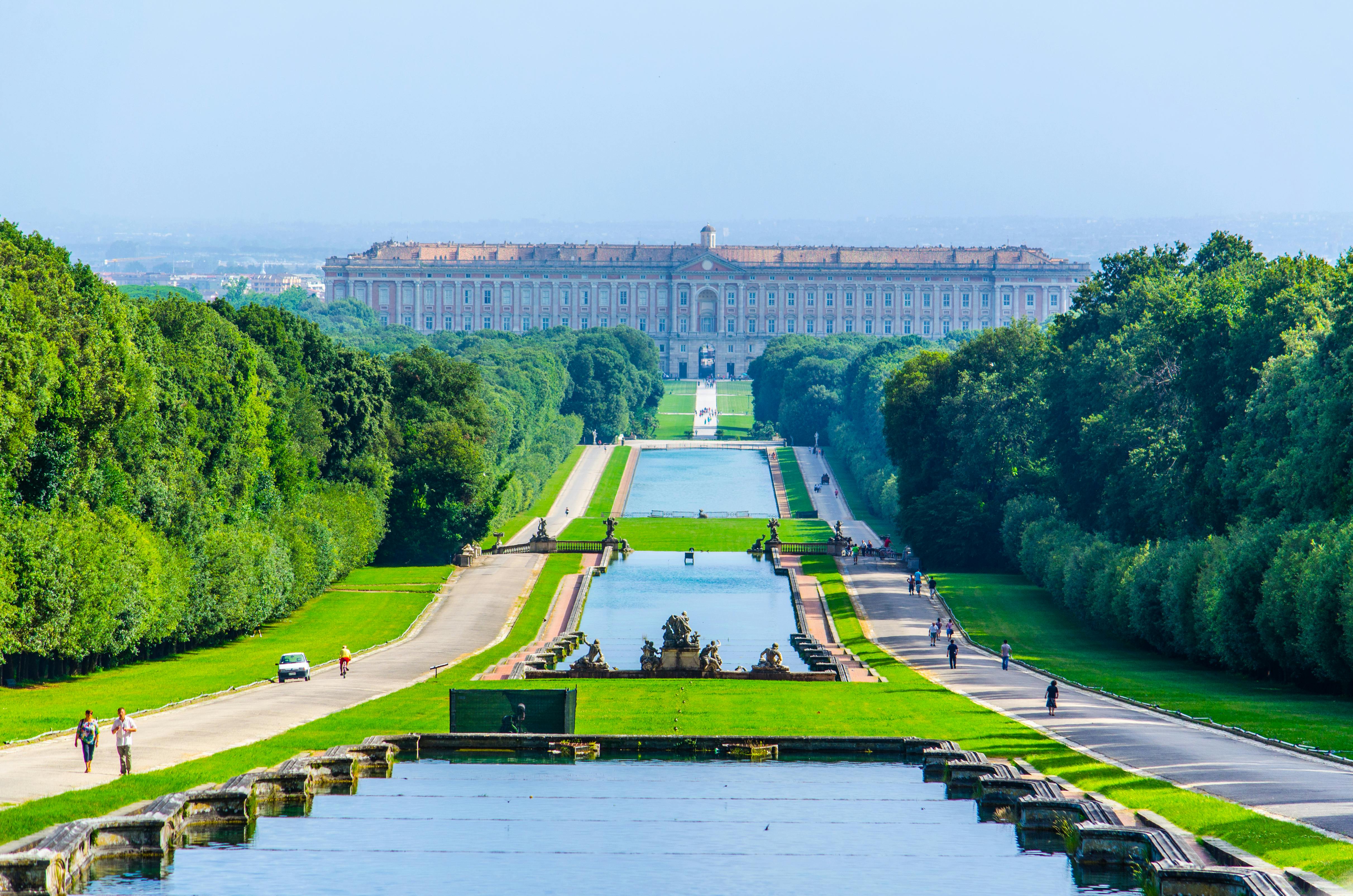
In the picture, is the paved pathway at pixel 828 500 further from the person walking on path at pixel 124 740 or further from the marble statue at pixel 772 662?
the person walking on path at pixel 124 740

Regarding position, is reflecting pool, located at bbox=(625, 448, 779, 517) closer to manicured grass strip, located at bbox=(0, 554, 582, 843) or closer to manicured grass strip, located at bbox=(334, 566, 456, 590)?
manicured grass strip, located at bbox=(334, 566, 456, 590)

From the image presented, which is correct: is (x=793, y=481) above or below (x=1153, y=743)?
below

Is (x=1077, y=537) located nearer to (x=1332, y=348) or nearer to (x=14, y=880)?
(x=1332, y=348)

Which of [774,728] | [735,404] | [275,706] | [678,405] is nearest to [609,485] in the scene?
[275,706]

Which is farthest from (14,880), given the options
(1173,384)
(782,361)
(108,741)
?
(782,361)

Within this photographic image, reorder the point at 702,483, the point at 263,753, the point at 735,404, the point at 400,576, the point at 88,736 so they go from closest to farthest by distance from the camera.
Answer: the point at 88,736 → the point at 263,753 → the point at 400,576 → the point at 702,483 → the point at 735,404

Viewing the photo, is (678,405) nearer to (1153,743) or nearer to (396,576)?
(396,576)

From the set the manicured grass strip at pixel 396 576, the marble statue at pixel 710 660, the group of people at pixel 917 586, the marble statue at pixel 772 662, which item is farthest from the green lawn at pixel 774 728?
the manicured grass strip at pixel 396 576

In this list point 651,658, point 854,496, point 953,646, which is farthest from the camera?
point 854,496
